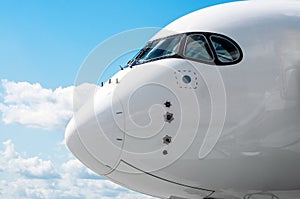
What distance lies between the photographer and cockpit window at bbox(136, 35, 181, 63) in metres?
9.59

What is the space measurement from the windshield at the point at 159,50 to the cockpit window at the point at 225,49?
74 centimetres

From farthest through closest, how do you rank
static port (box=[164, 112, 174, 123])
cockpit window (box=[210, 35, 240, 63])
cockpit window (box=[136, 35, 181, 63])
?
cockpit window (box=[136, 35, 181, 63]), cockpit window (box=[210, 35, 240, 63]), static port (box=[164, 112, 174, 123])

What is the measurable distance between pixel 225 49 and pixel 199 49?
1.63 ft

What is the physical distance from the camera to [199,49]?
9438 millimetres

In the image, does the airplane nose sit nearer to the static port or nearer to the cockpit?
the static port

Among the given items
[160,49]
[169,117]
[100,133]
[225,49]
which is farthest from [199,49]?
[100,133]

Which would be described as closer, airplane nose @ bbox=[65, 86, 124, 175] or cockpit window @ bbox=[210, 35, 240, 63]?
airplane nose @ bbox=[65, 86, 124, 175]

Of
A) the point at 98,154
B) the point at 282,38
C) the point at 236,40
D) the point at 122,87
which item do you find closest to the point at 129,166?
the point at 98,154

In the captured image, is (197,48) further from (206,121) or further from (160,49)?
(206,121)

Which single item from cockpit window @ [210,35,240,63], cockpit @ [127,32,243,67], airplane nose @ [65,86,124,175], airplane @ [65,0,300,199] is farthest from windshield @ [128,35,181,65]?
airplane nose @ [65,86,124,175]

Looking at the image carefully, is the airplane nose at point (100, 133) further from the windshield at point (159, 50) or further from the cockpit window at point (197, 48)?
the cockpit window at point (197, 48)

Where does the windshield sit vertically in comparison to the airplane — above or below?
above

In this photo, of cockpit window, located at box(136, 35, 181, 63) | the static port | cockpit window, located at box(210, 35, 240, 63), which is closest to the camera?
the static port

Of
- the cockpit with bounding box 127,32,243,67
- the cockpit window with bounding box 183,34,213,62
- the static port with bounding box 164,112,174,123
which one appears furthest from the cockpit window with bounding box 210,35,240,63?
the static port with bounding box 164,112,174,123
